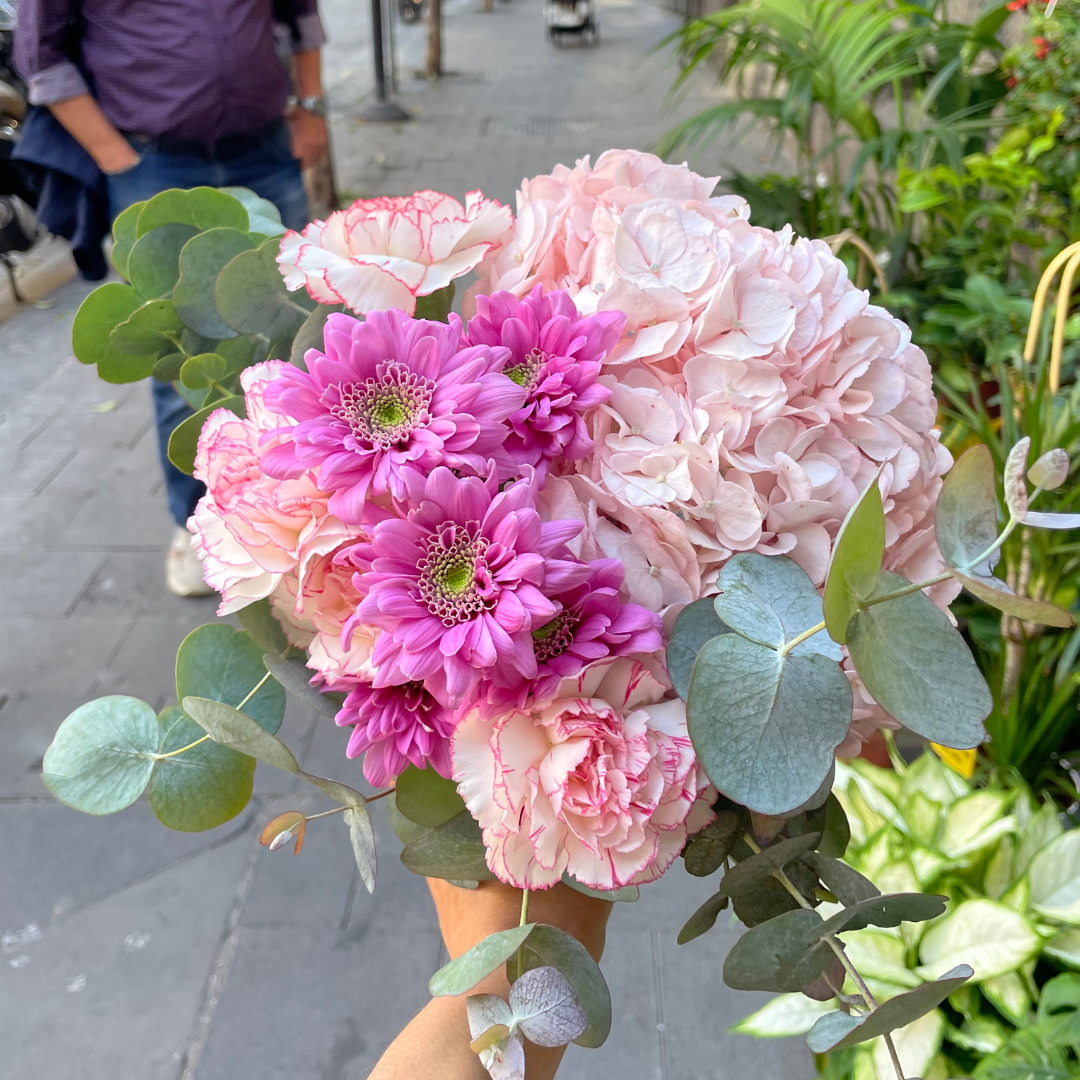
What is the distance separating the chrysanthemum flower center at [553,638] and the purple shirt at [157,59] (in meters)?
1.91

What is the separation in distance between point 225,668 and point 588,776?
0.97ft

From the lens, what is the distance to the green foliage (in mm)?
652

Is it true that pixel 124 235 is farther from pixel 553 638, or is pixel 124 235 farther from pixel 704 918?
pixel 704 918

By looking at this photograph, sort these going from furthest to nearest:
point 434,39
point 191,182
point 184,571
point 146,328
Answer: point 434,39
point 184,571
point 191,182
point 146,328

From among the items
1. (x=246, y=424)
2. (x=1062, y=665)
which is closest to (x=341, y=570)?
(x=246, y=424)

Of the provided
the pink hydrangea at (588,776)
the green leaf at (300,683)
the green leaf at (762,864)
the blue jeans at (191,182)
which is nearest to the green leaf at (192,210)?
the green leaf at (300,683)

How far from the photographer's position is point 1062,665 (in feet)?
4.64

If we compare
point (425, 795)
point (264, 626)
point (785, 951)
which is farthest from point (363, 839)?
point (785, 951)

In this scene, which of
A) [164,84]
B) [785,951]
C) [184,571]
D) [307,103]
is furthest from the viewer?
[184,571]

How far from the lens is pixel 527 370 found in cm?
52

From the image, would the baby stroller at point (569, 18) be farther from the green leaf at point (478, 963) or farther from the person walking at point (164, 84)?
the green leaf at point (478, 963)

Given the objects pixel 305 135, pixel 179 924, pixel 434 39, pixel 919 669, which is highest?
pixel 919 669

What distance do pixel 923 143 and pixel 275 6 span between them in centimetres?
161

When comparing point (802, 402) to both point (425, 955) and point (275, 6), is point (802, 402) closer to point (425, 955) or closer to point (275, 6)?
point (425, 955)
